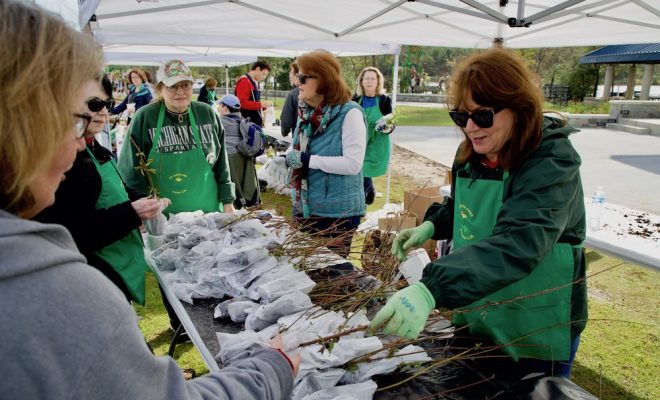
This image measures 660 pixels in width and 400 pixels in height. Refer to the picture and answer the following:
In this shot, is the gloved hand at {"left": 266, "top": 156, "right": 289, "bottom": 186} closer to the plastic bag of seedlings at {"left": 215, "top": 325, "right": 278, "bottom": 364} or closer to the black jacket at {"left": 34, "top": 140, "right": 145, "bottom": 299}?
the black jacket at {"left": 34, "top": 140, "right": 145, "bottom": 299}

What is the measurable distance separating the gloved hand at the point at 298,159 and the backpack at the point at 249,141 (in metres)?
2.52

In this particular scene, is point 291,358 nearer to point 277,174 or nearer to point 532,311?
point 532,311

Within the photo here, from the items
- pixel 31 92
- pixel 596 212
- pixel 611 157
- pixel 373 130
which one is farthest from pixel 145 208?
pixel 611 157

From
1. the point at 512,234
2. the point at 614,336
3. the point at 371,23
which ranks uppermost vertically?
the point at 371,23

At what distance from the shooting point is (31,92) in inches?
25.8

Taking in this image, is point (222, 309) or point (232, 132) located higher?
point (232, 132)

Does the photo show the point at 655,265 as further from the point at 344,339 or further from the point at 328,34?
the point at 328,34

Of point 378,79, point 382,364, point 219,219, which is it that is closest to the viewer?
point 382,364

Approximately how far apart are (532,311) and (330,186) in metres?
1.75

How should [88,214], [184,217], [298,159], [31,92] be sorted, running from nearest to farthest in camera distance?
[31,92] < [88,214] < [184,217] < [298,159]

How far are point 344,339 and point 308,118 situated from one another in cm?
195

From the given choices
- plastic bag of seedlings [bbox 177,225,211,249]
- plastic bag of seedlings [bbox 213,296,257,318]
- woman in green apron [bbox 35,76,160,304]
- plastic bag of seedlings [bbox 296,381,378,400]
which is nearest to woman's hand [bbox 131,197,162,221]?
woman in green apron [bbox 35,76,160,304]

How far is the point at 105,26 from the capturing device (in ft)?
14.9

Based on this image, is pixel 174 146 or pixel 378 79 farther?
pixel 378 79
